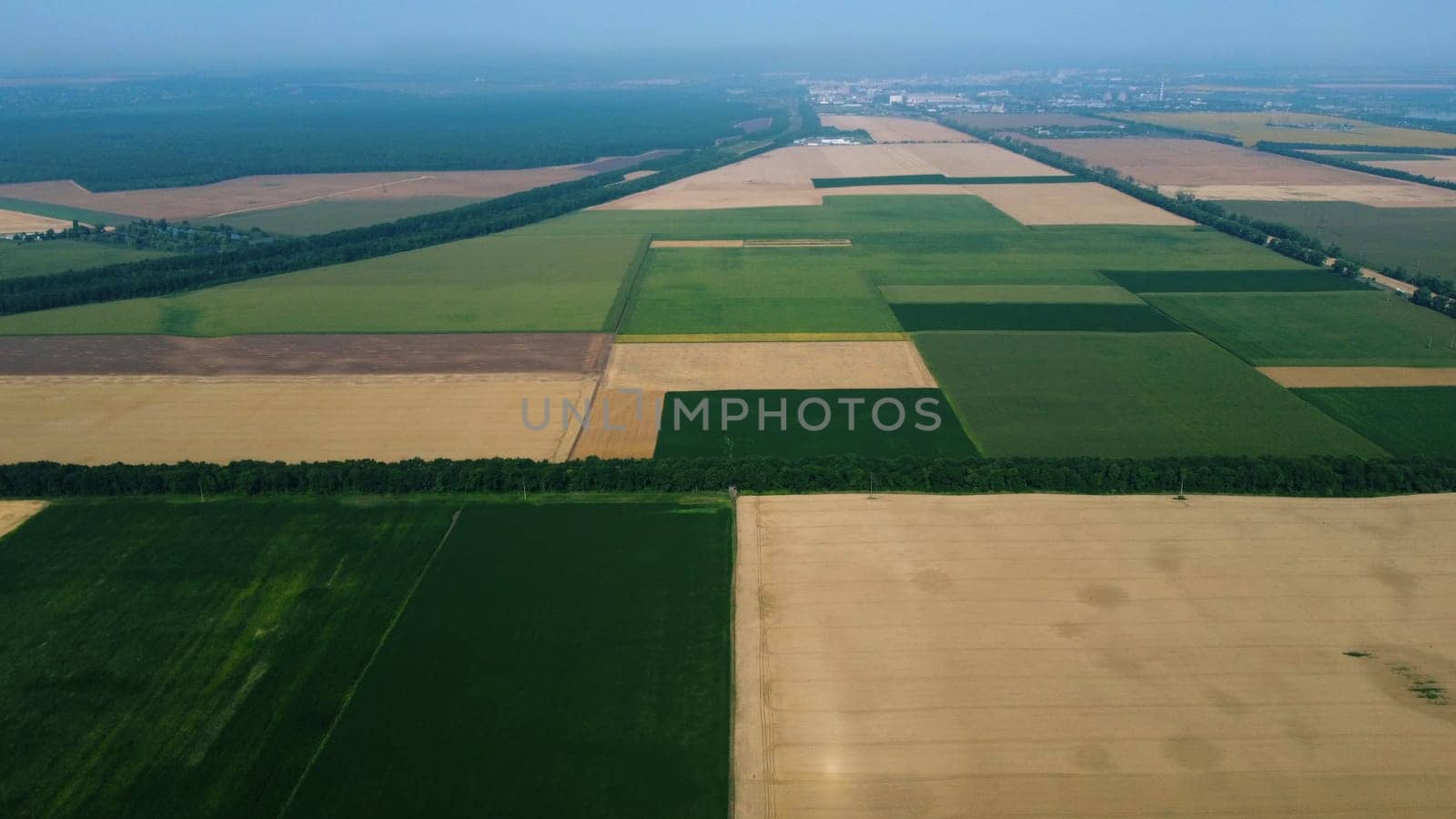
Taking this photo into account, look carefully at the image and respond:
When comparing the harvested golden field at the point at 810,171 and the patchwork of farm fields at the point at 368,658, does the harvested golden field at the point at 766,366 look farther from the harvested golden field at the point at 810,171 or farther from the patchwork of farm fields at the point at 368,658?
the harvested golden field at the point at 810,171

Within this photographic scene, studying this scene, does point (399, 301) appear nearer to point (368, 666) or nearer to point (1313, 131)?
point (368, 666)

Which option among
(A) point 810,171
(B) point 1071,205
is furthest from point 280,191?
(B) point 1071,205

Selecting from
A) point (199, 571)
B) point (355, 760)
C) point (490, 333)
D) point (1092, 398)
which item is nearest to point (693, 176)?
point (490, 333)

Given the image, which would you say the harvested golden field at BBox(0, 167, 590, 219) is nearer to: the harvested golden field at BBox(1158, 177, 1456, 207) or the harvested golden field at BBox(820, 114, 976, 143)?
the harvested golden field at BBox(820, 114, 976, 143)

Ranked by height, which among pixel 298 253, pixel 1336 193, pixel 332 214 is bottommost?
pixel 298 253

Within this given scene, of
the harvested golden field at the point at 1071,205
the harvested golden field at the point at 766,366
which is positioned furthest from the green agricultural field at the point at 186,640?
the harvested golden field at the point at 1071,205

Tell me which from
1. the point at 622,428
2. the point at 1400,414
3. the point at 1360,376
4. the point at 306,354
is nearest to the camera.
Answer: the point at 622,428

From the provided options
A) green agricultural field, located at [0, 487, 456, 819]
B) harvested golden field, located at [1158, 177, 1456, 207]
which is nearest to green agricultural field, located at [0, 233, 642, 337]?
green agricultural field, located at [0, 487, 456, 819]

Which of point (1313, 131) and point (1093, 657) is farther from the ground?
point (1313, 131)

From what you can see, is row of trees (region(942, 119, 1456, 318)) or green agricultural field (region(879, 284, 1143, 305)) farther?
green agricultural field (region(879, 284, 1143, 305))
